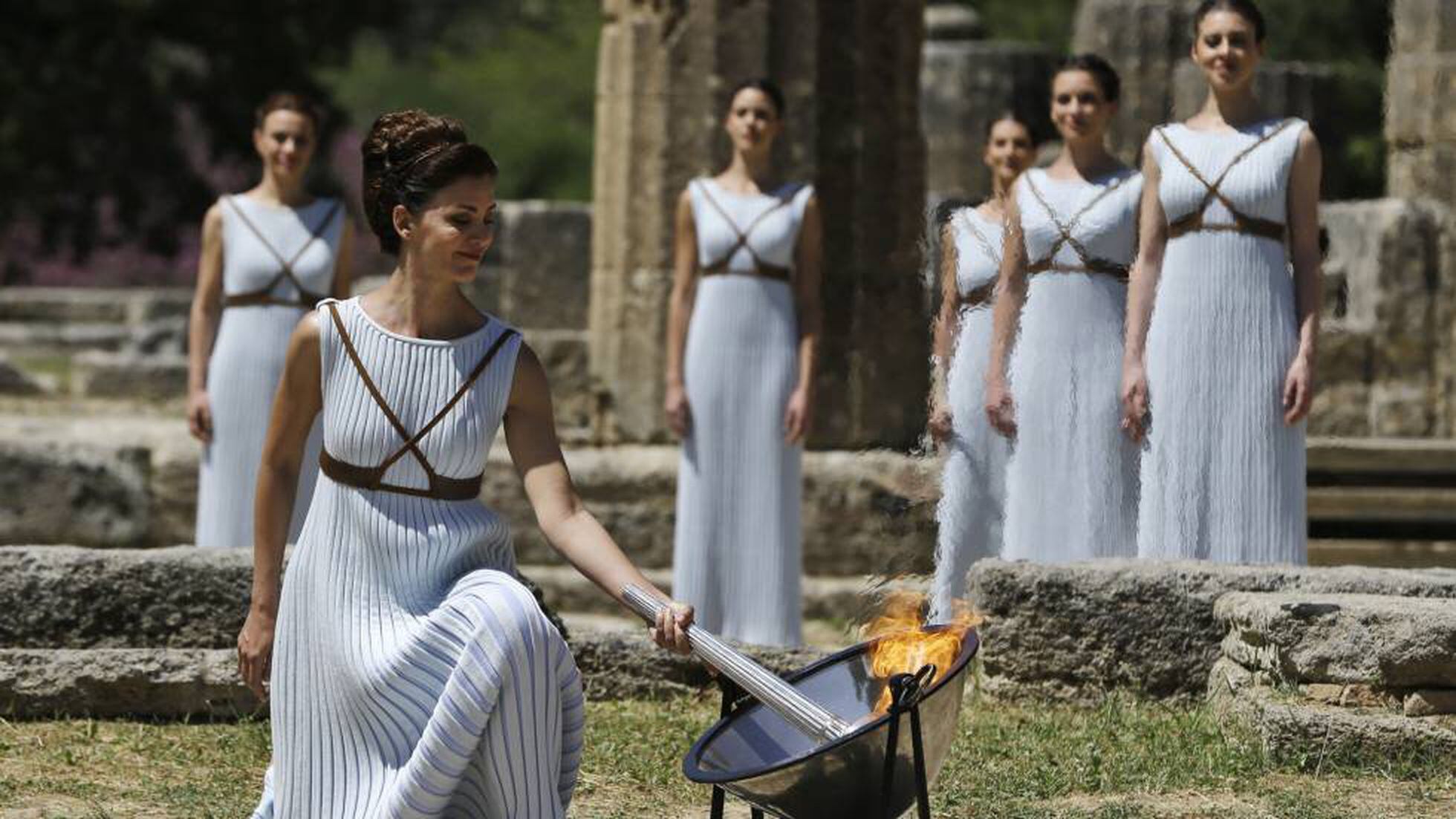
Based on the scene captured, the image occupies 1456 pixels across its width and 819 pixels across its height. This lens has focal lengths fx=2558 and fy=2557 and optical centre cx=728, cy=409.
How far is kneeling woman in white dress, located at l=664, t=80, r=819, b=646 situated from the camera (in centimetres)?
883

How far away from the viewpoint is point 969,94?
19719mm

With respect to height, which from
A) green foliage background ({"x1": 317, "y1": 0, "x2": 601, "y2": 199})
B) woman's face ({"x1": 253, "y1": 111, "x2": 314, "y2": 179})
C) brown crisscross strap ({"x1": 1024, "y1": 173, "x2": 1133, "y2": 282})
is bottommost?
brown crisscross strap ({"x1": 1024, "y1": 173, "x2": 1133, "y2": 282})

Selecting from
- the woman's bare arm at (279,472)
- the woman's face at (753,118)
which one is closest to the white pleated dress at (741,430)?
the woman's face at (753,118)

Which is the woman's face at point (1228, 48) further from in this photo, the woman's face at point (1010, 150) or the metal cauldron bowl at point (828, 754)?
the metal cauldron bowl at point (828, 754)

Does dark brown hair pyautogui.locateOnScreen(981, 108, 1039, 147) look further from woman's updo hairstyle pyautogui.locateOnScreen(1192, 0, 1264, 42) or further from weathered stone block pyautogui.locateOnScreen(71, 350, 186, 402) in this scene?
weathered stone block pyautogui.locateOnScreen(71, 350, 186, 402)

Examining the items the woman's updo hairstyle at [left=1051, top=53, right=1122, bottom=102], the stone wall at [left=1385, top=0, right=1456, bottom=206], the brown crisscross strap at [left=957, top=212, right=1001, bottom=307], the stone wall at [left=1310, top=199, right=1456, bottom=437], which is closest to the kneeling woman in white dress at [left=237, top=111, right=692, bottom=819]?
the brown crisscross strap at [left=957, top=212, right=1001, bottom=307]

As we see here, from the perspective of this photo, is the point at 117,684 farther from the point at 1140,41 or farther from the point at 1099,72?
the point at 1140,41

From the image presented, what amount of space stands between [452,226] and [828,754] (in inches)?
→ 48.8

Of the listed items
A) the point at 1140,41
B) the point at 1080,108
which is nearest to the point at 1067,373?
the point at 1080,108

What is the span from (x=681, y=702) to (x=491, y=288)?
8.33 metres

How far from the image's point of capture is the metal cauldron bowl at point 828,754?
14.3 feet

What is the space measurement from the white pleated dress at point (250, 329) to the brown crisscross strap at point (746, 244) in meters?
1.28

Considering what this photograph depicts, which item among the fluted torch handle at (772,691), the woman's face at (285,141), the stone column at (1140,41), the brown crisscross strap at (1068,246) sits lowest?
the fluted torch handle at (772,691)

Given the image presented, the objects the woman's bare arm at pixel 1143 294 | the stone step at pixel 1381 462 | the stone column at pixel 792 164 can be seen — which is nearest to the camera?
the woman's bare arm at pixel 1143 294
